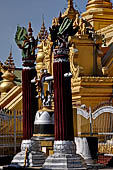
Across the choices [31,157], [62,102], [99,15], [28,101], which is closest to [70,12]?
[99,15]

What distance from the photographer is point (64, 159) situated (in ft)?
38.3

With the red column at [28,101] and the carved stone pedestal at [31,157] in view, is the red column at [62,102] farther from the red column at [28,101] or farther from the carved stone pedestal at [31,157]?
the red column at [28,101]

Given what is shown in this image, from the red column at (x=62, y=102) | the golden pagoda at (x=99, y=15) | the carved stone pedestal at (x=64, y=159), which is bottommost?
the carved stone pedestal at (x=64, y=159)

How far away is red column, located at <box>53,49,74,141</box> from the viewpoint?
1193cm

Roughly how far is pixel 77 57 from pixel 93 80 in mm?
1279

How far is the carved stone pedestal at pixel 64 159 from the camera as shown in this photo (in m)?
11.6

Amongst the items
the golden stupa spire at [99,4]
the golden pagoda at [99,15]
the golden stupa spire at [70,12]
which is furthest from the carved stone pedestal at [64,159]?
the golden stupa spire at [99,4]

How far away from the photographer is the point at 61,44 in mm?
12344

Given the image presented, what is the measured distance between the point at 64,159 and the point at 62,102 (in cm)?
134

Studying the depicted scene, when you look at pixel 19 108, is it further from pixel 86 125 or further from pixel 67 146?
pixel 67 146

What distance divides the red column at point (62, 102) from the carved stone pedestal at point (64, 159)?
171mm

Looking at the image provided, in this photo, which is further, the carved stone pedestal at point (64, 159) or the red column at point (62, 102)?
the red column at point (62, 102)

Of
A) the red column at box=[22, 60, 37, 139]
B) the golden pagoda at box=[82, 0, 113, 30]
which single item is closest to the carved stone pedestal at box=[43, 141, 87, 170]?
the red column at box=[22, 60, 37, 139]

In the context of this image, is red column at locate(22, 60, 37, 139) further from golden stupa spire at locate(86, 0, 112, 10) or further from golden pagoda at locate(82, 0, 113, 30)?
golden stupa spire at locate(86, 0, 112, 10)
